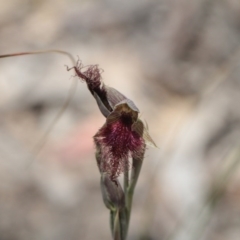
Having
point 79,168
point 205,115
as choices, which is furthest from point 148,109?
point 79,168

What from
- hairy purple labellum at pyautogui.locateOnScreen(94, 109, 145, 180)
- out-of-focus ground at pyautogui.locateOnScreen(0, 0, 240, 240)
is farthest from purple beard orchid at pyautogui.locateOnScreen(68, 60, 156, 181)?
out-of-focus ground at pyautogui.locateOnScreen(0, 0, 240, 240)

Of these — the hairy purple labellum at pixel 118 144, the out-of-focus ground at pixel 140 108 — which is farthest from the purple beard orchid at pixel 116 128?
the out-of-focus ground at pixel 140 108

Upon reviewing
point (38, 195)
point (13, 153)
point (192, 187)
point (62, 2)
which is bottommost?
point (192, 187)

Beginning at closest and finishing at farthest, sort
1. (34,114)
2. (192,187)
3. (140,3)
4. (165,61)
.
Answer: (192,187) < (34,114) < (165,61) < (140,3)

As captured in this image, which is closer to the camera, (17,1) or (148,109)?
(148,109)

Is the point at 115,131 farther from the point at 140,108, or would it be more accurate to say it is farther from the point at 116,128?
the point at 140,108

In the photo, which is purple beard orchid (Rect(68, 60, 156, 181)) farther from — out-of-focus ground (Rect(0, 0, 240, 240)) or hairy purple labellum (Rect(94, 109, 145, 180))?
out-of-focus ground (Rect(0, 0, 240, 240))

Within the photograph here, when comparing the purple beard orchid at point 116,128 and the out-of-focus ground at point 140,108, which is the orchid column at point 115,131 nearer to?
the purple beard orchid at point 116,128

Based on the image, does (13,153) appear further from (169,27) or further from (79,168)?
(169,27)
